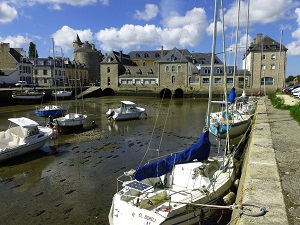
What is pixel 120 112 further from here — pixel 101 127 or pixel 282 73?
pixel 282 73

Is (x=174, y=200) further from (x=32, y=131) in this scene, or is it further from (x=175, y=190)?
(x=32, y=131)

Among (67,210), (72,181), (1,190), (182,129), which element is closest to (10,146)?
(1,190)

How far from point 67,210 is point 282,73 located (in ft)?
192

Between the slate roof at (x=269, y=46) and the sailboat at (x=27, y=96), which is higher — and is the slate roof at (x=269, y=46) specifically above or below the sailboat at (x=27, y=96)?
above

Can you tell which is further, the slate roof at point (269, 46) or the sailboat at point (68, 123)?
the slate roof at point (269, 46)

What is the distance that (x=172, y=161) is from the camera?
8852 mm

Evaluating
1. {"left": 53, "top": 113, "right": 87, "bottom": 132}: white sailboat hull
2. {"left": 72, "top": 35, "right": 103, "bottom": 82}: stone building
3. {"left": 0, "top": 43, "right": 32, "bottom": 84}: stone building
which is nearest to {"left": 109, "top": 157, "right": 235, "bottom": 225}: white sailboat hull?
{"left": 53, "top": 113, "right": 87, "bottom": 132}: white sailboat hull

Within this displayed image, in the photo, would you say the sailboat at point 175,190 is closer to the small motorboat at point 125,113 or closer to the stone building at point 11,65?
the small motorboat at point 125,113

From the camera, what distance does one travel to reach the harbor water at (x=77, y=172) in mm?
9117

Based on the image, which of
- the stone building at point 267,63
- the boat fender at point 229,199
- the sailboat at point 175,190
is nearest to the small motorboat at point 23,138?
the sailboat at point 175,190

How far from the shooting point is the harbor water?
912cm

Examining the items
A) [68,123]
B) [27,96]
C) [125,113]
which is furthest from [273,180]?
[27,96]

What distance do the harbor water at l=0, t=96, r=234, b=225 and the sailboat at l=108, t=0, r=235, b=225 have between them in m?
1.02

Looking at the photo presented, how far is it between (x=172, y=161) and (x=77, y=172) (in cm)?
607
